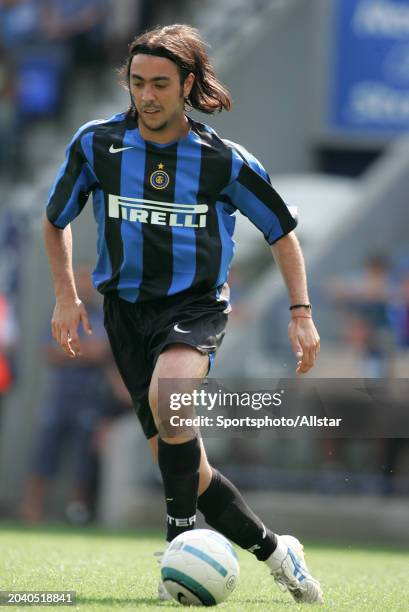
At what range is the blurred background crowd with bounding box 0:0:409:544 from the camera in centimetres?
1228

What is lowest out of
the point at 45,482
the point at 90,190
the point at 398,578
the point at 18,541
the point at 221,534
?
the point at 45,482

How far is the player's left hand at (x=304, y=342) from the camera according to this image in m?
5.46

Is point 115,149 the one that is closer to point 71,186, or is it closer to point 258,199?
point 71,186

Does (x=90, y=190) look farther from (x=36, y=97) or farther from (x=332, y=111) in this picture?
(x=36, y=97)

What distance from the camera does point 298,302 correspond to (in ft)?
18.3

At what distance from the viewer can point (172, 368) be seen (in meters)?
5.30

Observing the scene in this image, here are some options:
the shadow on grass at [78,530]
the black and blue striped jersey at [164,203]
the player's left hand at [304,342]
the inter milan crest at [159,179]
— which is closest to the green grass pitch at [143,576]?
the player's left hand at [304,342]

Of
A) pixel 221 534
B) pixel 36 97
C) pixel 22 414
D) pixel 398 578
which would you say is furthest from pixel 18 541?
pixel 36 97

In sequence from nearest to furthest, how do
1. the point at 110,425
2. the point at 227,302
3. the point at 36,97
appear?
the point at 227,302, the point at 110,425, the point at 36,97

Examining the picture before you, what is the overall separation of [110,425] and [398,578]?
6.61 meters

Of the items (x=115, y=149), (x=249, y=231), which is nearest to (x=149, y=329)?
(x=115, y=149)

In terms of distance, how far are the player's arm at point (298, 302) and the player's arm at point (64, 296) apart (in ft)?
2.65

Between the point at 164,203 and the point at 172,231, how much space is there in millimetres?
113

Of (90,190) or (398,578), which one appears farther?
(398,578)
